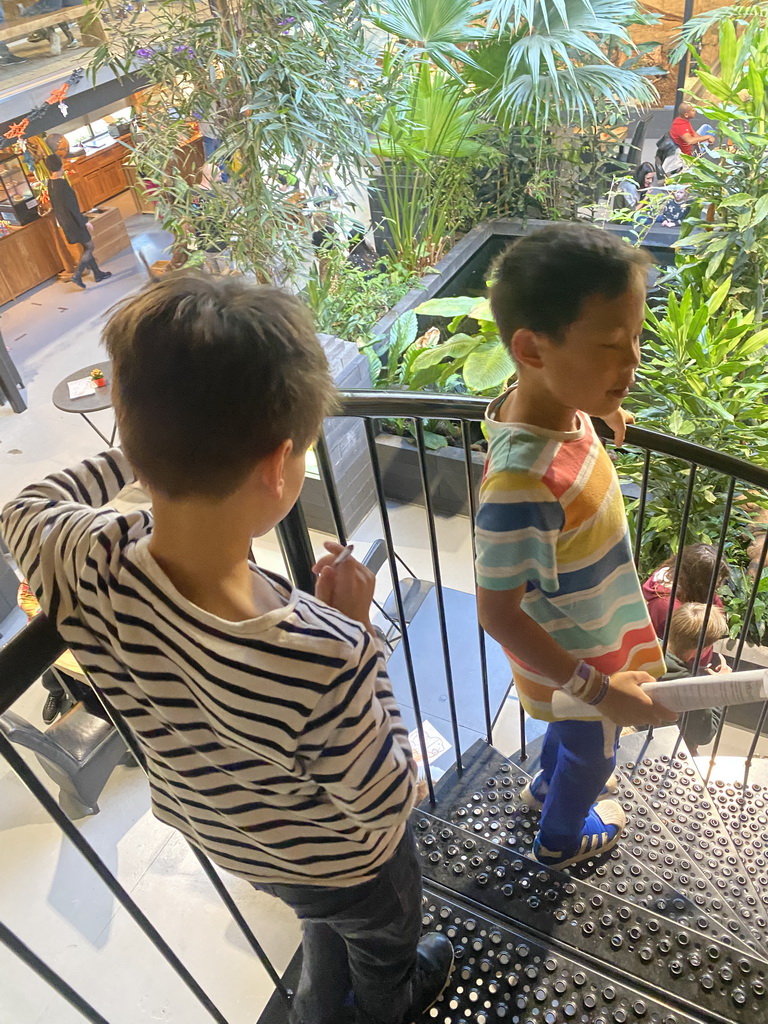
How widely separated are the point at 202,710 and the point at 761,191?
4130 millimetres

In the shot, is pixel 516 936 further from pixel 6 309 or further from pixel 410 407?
pixel 6 309

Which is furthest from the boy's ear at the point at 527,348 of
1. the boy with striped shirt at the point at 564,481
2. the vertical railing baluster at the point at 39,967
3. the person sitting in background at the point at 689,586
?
the person sitting in background at the point at 689,586

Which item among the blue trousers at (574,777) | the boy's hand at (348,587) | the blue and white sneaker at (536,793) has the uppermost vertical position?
the boy's hand at (348,587)

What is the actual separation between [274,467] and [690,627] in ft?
6.38

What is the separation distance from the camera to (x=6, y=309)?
7098 millimetres

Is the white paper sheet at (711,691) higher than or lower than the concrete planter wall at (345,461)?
higher

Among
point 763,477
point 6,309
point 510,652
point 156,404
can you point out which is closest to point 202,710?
point 156,404

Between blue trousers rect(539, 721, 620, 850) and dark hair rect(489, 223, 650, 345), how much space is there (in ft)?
2.44

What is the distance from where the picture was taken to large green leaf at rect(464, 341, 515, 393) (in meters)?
4.03

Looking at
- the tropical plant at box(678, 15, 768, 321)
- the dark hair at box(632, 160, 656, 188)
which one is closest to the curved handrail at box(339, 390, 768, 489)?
the tropical plant at box(678, 15, 768, 321)

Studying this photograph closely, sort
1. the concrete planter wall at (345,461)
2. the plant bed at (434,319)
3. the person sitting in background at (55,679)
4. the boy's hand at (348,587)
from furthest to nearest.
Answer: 1. the plant bed at (434,319)
2. the concrete planter wall at (345,461)
3. the person sitting in background at (55,679)
4. the boy's hand at (348,587)

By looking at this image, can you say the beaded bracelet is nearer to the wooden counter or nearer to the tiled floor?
the tiled floor

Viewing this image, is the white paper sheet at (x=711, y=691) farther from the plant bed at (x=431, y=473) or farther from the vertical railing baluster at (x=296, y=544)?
the plant bed at (x=431, y=473)

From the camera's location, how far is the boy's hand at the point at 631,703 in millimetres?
1153
